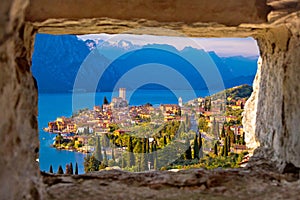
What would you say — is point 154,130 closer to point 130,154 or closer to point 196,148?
point 130,154

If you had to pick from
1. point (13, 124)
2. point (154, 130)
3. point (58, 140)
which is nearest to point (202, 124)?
point (154, 130)

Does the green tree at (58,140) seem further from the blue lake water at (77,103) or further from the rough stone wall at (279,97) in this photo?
the rough stone wall at (279,97)

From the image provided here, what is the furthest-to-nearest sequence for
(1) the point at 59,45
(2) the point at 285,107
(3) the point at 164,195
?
(1) the point at 59,45 < (2) the point at 285,107 < (3) the point at 164,195

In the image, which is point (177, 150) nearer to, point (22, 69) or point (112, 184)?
point (112, 184)

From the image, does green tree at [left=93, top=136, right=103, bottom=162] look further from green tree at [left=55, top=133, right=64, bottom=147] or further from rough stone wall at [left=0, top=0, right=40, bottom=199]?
rough stone wall at [left=0, top=0, right=40, bottom=199]

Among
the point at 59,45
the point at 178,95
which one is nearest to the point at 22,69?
the point at 178,95

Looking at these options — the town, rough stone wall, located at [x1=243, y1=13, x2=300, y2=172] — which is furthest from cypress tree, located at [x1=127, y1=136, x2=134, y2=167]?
rough stone wall, located at [x1=243, y1=13, x2=300, y2=172]

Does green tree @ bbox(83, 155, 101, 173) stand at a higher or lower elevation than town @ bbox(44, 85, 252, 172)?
lower
